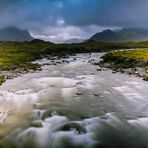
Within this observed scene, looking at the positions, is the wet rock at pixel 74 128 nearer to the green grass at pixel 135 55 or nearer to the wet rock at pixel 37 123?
the wet rock at pixel 37 123

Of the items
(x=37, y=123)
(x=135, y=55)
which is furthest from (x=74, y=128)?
(x=135, y=55)

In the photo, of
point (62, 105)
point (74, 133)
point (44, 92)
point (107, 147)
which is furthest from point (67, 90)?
point (107, 147)

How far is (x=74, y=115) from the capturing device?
3003 centimetres

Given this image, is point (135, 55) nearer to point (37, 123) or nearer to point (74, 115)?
point (74, 115)

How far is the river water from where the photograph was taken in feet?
78.4

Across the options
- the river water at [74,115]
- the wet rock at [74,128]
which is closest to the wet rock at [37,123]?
the river water at [74,115]

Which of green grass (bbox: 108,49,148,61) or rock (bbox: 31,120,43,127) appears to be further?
green grass (bbox: 108,49,148,61)

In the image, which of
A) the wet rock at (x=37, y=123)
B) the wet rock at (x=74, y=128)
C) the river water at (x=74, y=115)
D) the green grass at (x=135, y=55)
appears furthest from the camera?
the green grass at (x=135, y=55)

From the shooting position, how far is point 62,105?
3425 cm

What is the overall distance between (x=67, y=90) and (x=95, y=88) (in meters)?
4.92

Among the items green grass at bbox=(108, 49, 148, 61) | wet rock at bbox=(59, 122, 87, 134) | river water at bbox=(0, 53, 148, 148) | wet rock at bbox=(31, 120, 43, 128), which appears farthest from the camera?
green grass at bbox=(108, 49, 148, 61)

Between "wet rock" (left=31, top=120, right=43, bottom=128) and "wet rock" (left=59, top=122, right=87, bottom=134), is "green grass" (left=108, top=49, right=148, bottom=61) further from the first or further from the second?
"wet rock" (left=31, top=120, right=43, bottom=128)

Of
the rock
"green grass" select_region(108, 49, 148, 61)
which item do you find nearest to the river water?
the rock

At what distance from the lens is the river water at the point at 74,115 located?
78.4ft
